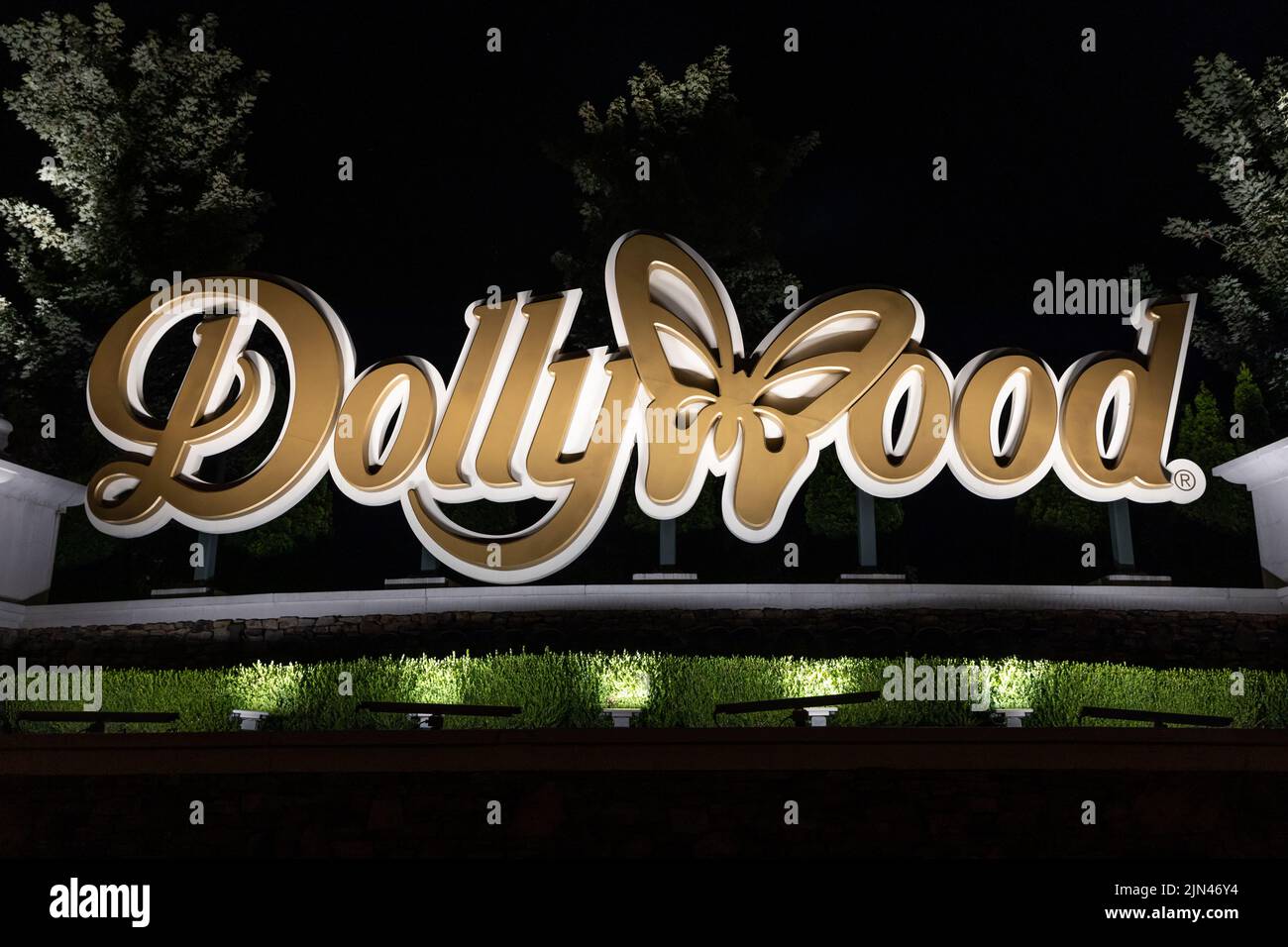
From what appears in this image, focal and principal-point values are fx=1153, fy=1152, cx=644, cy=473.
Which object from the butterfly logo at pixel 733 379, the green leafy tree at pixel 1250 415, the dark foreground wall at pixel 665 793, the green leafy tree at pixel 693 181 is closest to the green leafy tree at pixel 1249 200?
the green leafy tree at pixel 1250 415

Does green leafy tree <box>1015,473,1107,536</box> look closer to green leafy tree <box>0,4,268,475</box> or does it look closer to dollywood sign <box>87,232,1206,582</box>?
dollywood sign <box>87,232,1206,582</box>

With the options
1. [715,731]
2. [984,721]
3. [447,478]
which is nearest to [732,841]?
[715,731]

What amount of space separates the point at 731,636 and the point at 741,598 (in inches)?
31.9

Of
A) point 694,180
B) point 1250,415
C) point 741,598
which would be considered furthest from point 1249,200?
point 741,598

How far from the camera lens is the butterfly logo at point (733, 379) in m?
16.6

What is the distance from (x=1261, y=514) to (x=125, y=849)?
17539 millimetres

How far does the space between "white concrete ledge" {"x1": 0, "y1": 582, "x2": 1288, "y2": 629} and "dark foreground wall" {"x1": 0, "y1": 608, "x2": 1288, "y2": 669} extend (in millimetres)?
139

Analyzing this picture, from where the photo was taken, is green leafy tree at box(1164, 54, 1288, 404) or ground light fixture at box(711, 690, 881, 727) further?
green leafy tree at box(1164, 54, 1288, 404)

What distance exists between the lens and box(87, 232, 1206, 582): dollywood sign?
16.6 metres

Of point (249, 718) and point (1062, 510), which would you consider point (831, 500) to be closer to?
point (1062, 510)
